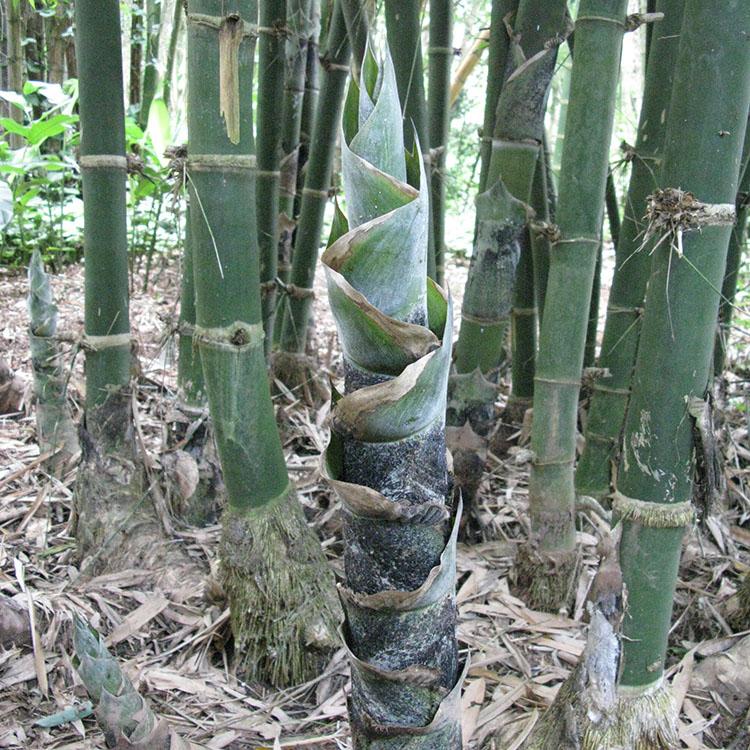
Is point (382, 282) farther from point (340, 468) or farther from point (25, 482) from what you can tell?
point (25, 482)

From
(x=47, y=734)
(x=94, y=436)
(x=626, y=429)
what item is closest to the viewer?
(x=626, y=429)

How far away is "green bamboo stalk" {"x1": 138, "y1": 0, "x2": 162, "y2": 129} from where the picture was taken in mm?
4363

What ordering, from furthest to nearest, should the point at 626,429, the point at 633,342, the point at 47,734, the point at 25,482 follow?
the point at 25,482
the point at 633,342
the point at 47,734
the point at 626,429

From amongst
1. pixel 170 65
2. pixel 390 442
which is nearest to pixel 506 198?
pixel 390 442

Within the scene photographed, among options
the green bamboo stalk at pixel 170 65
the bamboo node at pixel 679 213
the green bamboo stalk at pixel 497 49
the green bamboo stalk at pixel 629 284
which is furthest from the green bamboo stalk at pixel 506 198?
the green bamboo stalk at pixel 170 65

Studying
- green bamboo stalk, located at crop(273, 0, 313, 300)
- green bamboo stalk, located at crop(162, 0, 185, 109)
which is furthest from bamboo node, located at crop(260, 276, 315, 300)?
green bamboo stalk, located at crop(162, 0, 185, 109)

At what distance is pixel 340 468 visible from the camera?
2.36ft

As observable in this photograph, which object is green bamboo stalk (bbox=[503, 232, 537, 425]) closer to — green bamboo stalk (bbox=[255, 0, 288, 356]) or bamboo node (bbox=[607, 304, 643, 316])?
bamboo node (bbox=[607, 304, 643, 316])

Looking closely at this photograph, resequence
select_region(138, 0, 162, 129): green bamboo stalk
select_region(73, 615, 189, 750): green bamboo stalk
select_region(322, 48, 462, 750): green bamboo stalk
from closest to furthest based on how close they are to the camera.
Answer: select_region(322, 48, 462, 750): green bamboo stalk, select_region(73, 615, 189, 750): green bamboo stalk, select_region(138, 0, 162, 129): green bamboo stalk

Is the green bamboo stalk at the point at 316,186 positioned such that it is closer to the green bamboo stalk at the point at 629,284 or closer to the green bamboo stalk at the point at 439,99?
the green bamboo stalk at the point at 439,99

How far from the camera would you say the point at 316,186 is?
245 centimetres

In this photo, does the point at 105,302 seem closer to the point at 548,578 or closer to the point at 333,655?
the point at 333,655

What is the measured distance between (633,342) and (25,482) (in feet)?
5.30

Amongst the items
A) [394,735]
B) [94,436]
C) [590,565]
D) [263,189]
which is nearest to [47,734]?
[94,436]
